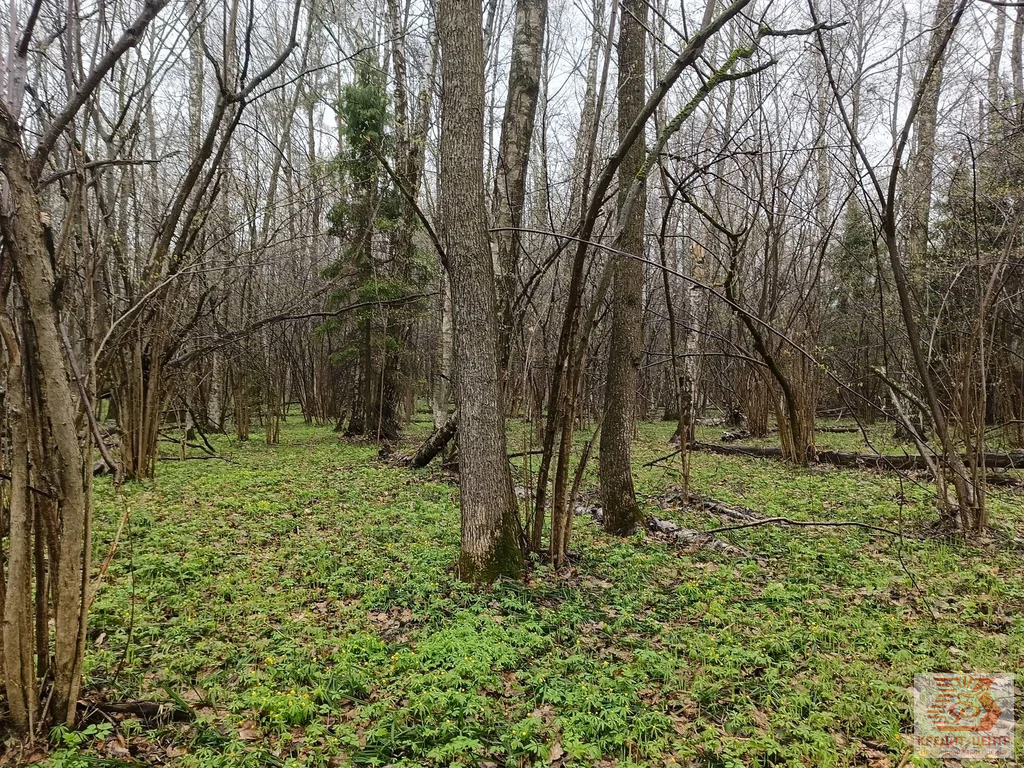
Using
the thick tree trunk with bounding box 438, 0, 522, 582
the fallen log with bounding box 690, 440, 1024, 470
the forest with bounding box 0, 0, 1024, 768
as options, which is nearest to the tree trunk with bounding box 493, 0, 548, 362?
the forest with bounding box 0, 0, 1024, 768

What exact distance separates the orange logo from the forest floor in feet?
0.38

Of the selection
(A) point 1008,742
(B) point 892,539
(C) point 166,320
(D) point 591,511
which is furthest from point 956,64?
(C) point 166,320

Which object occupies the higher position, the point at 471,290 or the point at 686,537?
the point at 471,290

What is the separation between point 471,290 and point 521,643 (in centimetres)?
216

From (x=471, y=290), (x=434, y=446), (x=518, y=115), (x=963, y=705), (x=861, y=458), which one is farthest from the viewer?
(x=861, y=458)

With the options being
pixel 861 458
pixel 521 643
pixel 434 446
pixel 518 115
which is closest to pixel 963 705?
pixel 521 643

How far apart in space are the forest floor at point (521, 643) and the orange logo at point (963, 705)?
0.12m

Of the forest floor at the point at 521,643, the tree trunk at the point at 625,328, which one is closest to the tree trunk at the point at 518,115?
the tree trunk at the point at 625,328

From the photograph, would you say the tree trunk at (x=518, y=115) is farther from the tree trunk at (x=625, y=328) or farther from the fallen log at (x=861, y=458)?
the fallen log at (x=861, y=458)

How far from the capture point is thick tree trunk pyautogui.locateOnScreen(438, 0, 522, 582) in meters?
3.81

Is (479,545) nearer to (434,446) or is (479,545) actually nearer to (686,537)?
(686,537)

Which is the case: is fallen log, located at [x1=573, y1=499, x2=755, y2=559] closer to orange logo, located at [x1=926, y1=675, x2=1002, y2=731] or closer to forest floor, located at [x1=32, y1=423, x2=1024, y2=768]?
forest floor, located at [x1=32, y1=423, x2=1024, y2=768]

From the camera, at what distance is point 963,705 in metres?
2.59

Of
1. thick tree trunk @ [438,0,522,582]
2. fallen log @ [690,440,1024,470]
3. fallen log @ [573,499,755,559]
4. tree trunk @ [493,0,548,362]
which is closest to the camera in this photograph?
thick tree trunk @ [438,0,522,582]
